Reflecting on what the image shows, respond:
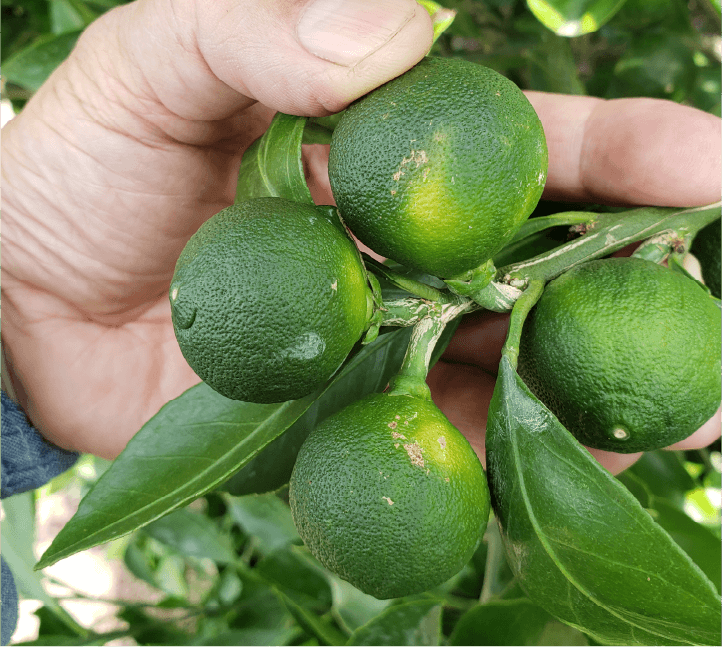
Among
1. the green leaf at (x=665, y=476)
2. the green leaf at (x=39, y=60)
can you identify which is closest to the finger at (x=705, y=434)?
the green leaf at (x=665, y=476)

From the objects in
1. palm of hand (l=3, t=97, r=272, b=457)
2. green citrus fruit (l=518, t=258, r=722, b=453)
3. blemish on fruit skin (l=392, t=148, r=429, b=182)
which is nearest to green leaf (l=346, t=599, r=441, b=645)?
green citrus fruit (l=518, t=258, r=722, b=453)

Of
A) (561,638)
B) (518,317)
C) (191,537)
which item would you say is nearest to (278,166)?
(518,317)

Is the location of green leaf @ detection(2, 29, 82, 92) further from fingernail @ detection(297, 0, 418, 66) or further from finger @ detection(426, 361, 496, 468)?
finger @ detection(426, 361, 496, 468)

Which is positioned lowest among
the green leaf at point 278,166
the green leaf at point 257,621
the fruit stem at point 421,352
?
the green leaf at point 257,621

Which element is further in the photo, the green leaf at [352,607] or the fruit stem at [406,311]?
the green leaf at [352,607]

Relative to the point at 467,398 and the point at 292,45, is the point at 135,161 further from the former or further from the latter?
the point at 467,398

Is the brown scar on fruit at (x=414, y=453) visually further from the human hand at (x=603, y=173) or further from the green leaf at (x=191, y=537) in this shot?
the green leaf at (x=191, y=537)

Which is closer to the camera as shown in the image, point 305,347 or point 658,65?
point 305,347
